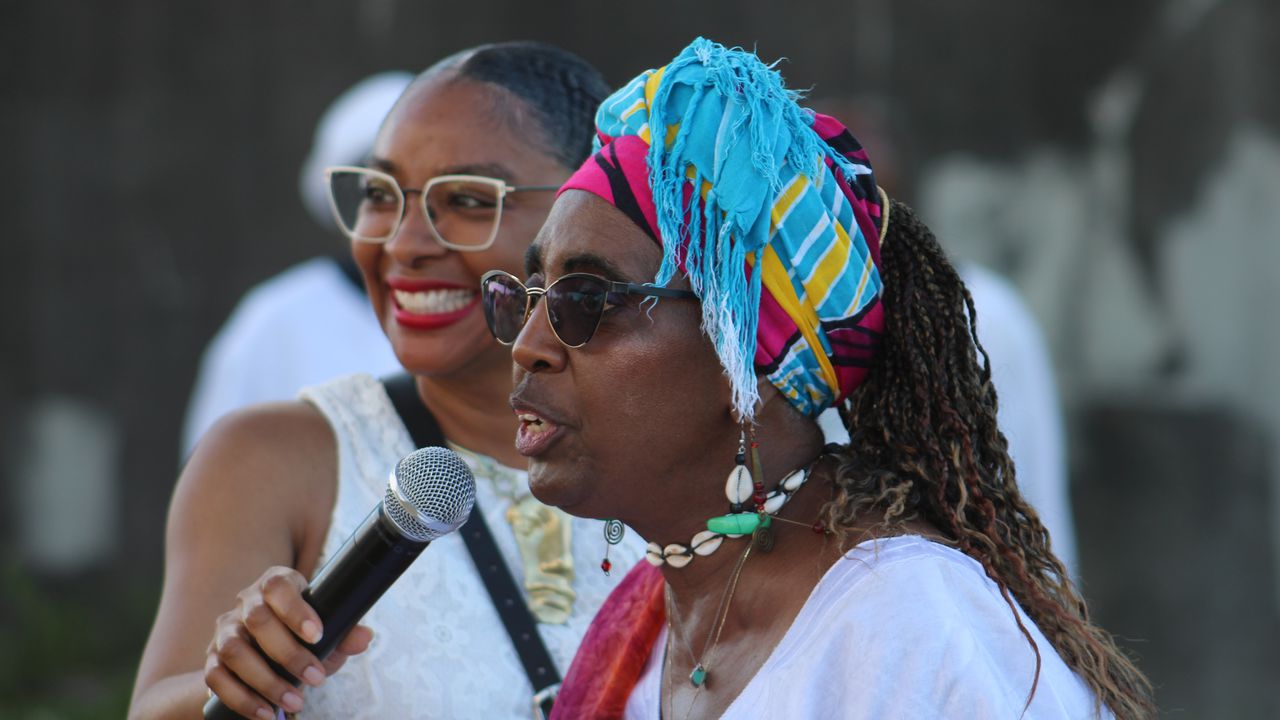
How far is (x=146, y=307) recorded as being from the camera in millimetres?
7395

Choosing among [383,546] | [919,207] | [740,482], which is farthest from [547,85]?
[919,207]

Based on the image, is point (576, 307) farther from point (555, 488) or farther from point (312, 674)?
point (312, 674)

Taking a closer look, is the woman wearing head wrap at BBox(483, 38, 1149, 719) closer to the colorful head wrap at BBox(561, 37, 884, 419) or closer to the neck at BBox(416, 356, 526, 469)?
the colorful head wrap at BBox(561, 37, 884, 419)

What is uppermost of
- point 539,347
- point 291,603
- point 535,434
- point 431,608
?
point 539,347

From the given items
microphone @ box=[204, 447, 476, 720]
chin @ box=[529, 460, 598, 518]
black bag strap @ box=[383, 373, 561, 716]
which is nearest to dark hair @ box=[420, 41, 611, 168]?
black bag strap @ box=[383, 373, 561, 716]

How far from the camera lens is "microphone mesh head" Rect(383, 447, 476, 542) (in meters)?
2.08

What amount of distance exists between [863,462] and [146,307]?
5845 millimetres

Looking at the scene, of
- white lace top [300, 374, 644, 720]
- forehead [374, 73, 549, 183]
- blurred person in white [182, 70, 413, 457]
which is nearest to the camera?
white lace top [300, 374, 644, 720]

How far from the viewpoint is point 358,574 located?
2100mm

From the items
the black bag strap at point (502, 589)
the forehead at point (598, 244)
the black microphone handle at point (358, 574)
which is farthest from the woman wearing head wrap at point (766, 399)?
the black bag strap at point (502, 589)

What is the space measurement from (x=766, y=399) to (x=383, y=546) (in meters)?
0.61

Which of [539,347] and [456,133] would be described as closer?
[539,347]

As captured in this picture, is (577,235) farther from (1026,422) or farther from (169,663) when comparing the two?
(1026,422)

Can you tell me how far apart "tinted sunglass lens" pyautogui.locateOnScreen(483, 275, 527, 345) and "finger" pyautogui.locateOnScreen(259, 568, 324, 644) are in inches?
20.5
